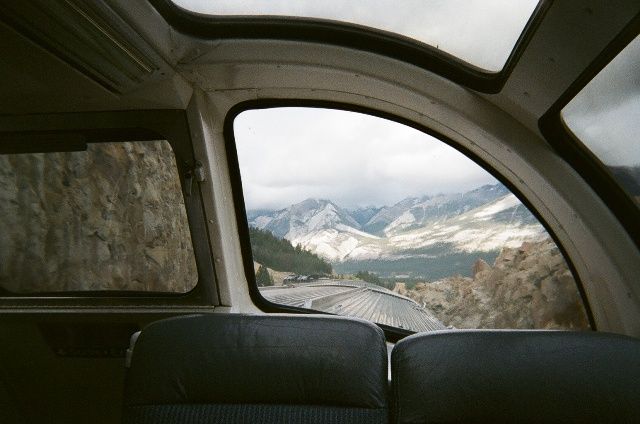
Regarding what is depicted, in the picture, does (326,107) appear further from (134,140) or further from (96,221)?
(96,221)

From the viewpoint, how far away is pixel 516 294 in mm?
2322

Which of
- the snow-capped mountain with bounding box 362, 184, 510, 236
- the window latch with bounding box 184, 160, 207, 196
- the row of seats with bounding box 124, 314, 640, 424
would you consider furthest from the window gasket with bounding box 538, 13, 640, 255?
the window latch with bounding box 184, 160, 207, 196

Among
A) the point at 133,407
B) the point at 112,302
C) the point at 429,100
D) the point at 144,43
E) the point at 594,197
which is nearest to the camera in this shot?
the point at 133,407

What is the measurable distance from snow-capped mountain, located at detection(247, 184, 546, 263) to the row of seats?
1102 mm

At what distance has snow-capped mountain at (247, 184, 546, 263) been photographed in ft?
7.63

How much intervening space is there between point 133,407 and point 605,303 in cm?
217

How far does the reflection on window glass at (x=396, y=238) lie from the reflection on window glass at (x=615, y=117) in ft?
1.79

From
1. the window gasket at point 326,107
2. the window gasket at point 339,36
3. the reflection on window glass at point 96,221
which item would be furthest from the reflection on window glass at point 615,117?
the reflection on window glass at point 96,221

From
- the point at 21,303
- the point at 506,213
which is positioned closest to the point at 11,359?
the point at 21,303

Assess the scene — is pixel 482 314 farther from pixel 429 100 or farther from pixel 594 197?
pixel 429 100

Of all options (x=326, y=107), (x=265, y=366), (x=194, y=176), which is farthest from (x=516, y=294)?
(x=194, y=176)

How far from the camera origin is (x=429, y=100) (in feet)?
6.23

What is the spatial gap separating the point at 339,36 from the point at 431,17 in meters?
0.39

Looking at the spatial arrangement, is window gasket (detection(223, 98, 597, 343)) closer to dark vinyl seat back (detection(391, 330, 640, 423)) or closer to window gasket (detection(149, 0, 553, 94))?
window gasket (detection(149, 0, 553, 94))
